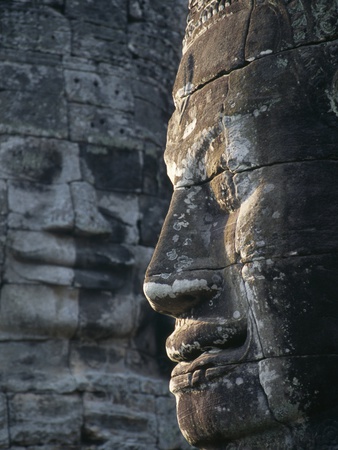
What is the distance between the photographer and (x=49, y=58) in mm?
8930

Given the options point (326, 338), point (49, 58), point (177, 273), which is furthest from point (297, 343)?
point (49, 58)

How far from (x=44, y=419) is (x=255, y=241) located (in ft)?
15.1

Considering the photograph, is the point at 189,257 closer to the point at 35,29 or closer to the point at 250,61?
the point at 250,61

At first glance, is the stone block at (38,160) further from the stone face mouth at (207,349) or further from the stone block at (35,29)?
the stone face mouth at (207,349)

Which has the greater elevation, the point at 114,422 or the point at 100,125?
the point at 100,125

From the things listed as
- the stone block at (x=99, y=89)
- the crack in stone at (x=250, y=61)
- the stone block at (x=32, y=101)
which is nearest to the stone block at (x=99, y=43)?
the stone block at (x=99, y=89)

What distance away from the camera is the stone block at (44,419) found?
825 centimetres

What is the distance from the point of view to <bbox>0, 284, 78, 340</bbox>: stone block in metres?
8.40

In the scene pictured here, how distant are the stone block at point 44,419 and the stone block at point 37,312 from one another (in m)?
0.42

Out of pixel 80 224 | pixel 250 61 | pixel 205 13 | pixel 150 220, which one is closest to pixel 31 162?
pixel 80 224

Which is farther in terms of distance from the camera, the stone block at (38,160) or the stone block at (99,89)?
the stone block at (99,89)

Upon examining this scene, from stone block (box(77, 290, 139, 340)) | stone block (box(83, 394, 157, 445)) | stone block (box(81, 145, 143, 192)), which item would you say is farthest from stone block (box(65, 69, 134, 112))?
stone block (box(83, 394, 157, 445))

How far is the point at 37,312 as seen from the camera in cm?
842

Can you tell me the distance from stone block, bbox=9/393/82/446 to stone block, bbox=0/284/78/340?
42 cm
